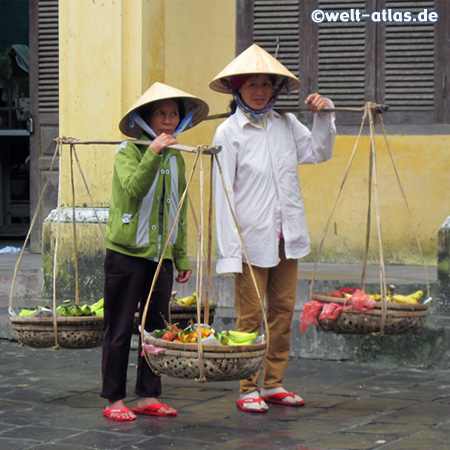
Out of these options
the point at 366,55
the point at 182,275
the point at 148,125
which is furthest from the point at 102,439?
the point at 366,55

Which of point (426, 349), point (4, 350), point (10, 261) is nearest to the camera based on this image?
point (426, 349)

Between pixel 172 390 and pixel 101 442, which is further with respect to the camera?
pixel 172 390

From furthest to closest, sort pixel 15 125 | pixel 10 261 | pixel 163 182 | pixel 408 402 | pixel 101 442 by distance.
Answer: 1. pixel 15 125
2. pixel 10 261
3. pixel 408 402
4. pixel 163 182
5. pixel 101 442

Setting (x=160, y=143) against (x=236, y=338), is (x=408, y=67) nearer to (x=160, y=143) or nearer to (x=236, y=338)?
(x=160, y=143)

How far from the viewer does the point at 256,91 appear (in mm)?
6617

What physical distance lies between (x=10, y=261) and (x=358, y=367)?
459cm

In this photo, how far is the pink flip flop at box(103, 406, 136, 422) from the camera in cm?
643

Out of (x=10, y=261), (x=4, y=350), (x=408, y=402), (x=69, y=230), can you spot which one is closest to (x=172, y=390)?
(x=408, y=402)

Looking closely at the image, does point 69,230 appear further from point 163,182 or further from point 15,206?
point 15,206

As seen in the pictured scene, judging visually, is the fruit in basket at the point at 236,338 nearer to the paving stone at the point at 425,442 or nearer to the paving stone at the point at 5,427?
the paving stone at the point at 425,442

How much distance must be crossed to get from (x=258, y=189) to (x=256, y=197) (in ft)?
0.14

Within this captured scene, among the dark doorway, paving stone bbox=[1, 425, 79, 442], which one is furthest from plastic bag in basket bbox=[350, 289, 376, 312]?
the dark doorway

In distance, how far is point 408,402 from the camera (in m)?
6.94

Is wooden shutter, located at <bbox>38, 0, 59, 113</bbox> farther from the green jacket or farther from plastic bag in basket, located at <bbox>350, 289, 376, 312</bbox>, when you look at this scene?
plastic bag in basket, located at <bbox>350, 289, 376, 312</bbox>
